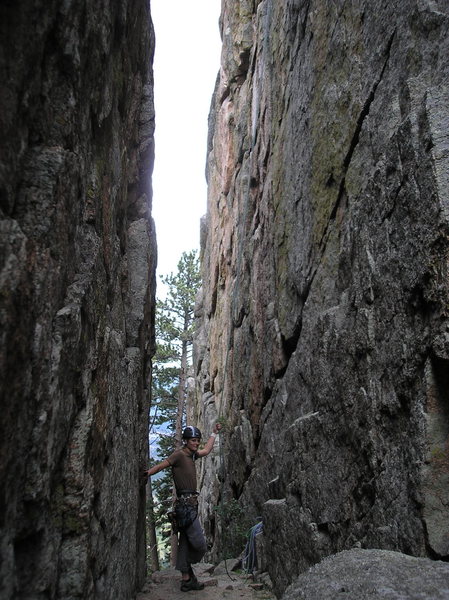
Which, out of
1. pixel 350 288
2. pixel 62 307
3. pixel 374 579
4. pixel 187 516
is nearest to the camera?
pixel 374 579

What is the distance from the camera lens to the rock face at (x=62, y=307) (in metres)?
3.37

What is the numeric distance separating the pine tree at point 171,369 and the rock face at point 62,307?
22405 millimetres

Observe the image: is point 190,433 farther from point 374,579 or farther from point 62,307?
point 374,579

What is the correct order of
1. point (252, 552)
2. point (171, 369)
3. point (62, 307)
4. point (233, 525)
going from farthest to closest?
point (171, 369) → point (233, 525) → point (252, 552) → point (62, 307)

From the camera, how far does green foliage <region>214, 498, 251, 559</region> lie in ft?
39.4

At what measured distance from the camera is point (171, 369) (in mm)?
32719

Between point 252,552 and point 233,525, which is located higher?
point 233,525

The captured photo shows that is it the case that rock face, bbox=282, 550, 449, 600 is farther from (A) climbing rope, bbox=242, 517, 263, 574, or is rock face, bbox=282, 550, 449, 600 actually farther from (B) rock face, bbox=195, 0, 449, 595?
(A) climbing rope, bbox=242, 517, 263, 574

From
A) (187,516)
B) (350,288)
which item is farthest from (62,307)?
(187,516)

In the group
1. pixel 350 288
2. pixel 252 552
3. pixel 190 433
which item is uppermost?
pixel 350 288

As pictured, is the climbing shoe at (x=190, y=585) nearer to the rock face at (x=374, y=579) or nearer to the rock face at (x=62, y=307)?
the rock face at (x=62, y=307)

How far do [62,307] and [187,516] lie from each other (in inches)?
228

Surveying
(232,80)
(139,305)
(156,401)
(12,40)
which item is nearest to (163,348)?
(156,401)

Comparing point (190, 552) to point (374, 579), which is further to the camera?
point (190, 552)
